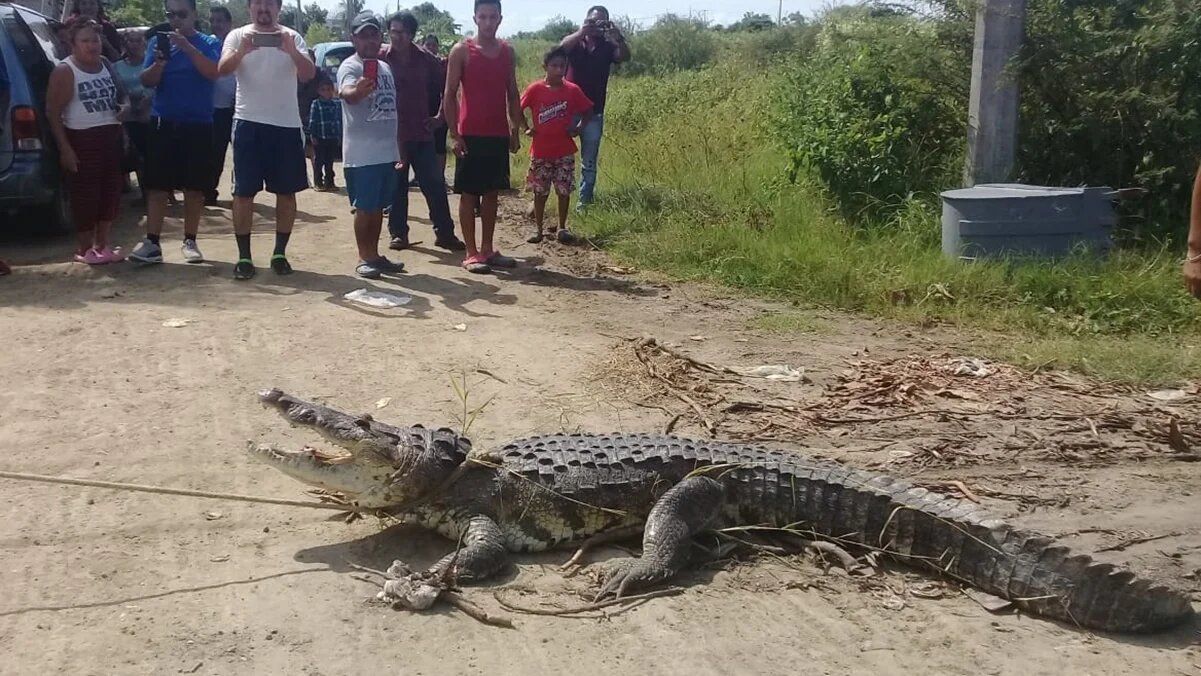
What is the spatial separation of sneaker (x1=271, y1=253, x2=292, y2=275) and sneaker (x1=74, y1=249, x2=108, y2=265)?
124 cm

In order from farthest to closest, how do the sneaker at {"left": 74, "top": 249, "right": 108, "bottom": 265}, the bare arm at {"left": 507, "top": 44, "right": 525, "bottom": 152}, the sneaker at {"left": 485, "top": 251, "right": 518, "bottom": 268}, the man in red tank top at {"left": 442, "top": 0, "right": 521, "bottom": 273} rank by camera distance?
the sneaker at {"left": 485, "top": 251, "right": 518, "bottom": 268}
the bare arm at {"left": 507, "top": 44, "right": 525, "bottom": 152}
the man in red tank top at {"left": 442, "top": 0, "right": 521, "bottom": 273}
the sneaker at {"left": 74, "top": 249, "right": 108, "bottom": 265}

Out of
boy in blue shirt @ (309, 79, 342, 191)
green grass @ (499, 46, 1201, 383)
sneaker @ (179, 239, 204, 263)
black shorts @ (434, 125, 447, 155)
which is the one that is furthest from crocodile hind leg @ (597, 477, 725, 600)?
boy in blue shirt @ (309, 79, 342, 191)

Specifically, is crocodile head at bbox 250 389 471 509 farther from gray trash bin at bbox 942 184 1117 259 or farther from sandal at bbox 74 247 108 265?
gray trash bin at bbox 942 184 1117 259

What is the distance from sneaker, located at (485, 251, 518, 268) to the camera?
8.28m

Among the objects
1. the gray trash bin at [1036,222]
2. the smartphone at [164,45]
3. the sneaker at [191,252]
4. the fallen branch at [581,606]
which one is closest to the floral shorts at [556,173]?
the sneaker at [191,252]

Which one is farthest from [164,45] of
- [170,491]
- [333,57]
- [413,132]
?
[333,57]

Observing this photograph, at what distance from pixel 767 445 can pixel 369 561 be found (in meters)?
1.94

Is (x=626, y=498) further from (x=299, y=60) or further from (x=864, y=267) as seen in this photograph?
(x=299, y=60)

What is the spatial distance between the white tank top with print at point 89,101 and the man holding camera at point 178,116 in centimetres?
27

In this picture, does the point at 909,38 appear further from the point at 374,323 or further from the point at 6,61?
the point at 6,61

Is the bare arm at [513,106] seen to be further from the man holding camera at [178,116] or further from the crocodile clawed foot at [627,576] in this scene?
the crocodile clawed foot at [627,576]

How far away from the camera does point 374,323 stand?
660 cm

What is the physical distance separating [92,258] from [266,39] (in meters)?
2.12

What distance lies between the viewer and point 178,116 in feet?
24.7
